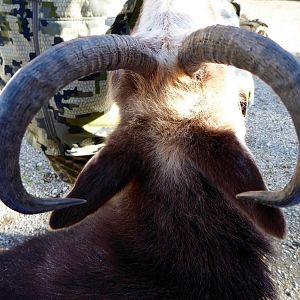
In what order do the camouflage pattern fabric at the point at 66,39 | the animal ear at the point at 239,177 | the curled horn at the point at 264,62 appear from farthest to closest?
1. the camouflage pattern fabric at the point at 66,39
2. the animal ear at the point at 239,177
3. the curled horn at the point at 264,62

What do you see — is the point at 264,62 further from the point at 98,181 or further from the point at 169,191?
the point at 98,181

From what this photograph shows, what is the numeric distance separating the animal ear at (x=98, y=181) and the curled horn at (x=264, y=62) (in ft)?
1.85

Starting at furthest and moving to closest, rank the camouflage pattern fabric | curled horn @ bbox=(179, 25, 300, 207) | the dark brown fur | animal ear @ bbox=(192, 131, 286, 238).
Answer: the camouflage pattern fabric
the dark brown fur
animal ear @ bbox=(192, 131, 286, 238)
curled horn @ bbox=(179, 25, 300, 207)

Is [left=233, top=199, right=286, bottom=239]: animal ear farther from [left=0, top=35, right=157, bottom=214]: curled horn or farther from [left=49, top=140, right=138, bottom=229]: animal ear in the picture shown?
[left=0, top=35, right=157, bottom=214]: curled horn

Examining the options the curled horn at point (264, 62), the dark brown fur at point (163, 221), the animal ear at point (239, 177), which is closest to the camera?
the curled horn at point (264, 62)

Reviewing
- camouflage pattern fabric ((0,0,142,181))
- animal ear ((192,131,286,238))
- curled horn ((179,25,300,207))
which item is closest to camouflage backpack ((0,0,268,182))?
camouflage pattern fabric ((0,0,142,181))

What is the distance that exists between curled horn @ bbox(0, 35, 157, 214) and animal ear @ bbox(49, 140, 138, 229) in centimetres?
34

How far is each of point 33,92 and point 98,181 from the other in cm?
65

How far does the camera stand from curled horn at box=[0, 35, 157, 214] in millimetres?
1793

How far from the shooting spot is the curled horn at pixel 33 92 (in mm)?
1793

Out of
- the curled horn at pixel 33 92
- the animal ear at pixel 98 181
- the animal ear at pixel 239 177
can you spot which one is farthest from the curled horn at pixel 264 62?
the animal ear at pixel 98 181

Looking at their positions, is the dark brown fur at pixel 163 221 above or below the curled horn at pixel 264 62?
below

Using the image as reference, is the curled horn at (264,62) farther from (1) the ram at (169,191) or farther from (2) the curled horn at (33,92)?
(2) the curled horn at (33,92)

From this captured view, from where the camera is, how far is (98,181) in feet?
7.75
